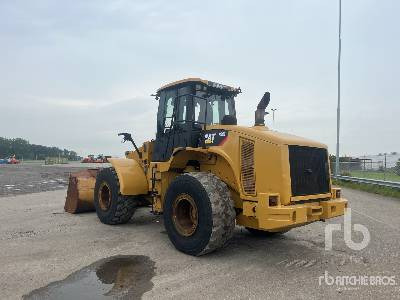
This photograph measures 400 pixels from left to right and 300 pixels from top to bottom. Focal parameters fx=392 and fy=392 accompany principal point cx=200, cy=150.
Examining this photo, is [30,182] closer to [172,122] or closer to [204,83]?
[172,122]

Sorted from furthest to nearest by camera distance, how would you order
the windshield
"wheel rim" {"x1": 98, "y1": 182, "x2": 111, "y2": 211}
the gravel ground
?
"wheel rim" {"x1": 98, "y1": 182, "x2": 111, "y2": 211}
the windshield
the gravel ground

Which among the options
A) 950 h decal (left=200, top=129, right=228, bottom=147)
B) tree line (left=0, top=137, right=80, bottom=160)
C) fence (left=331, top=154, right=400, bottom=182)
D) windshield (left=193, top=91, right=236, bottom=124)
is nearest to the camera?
950 h decal (left=200, top=129, right=228, bottom=147)

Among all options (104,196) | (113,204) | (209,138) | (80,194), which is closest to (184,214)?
(209,138)

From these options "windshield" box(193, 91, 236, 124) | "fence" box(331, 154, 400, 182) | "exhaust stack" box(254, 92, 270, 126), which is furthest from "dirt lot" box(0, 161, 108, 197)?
"fence" box(331, 154, 400, 182)

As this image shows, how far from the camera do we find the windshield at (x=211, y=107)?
747 cm

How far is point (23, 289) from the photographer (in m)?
4.69

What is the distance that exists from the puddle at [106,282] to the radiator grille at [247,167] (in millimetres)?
1846

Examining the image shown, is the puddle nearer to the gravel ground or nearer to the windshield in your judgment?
the gravel ground

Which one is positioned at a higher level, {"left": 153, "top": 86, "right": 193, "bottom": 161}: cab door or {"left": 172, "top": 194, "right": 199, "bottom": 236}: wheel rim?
{"left": 153, "top": 86, "right": 193, "bottom": 161}: cab door

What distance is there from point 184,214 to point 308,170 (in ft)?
7.21

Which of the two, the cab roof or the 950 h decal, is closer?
the 950 h decal

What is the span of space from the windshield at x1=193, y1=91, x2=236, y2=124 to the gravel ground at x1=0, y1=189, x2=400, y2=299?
237 cm

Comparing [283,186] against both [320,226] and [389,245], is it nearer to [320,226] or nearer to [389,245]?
[389,245]

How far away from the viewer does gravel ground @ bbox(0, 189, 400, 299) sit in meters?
4.73
